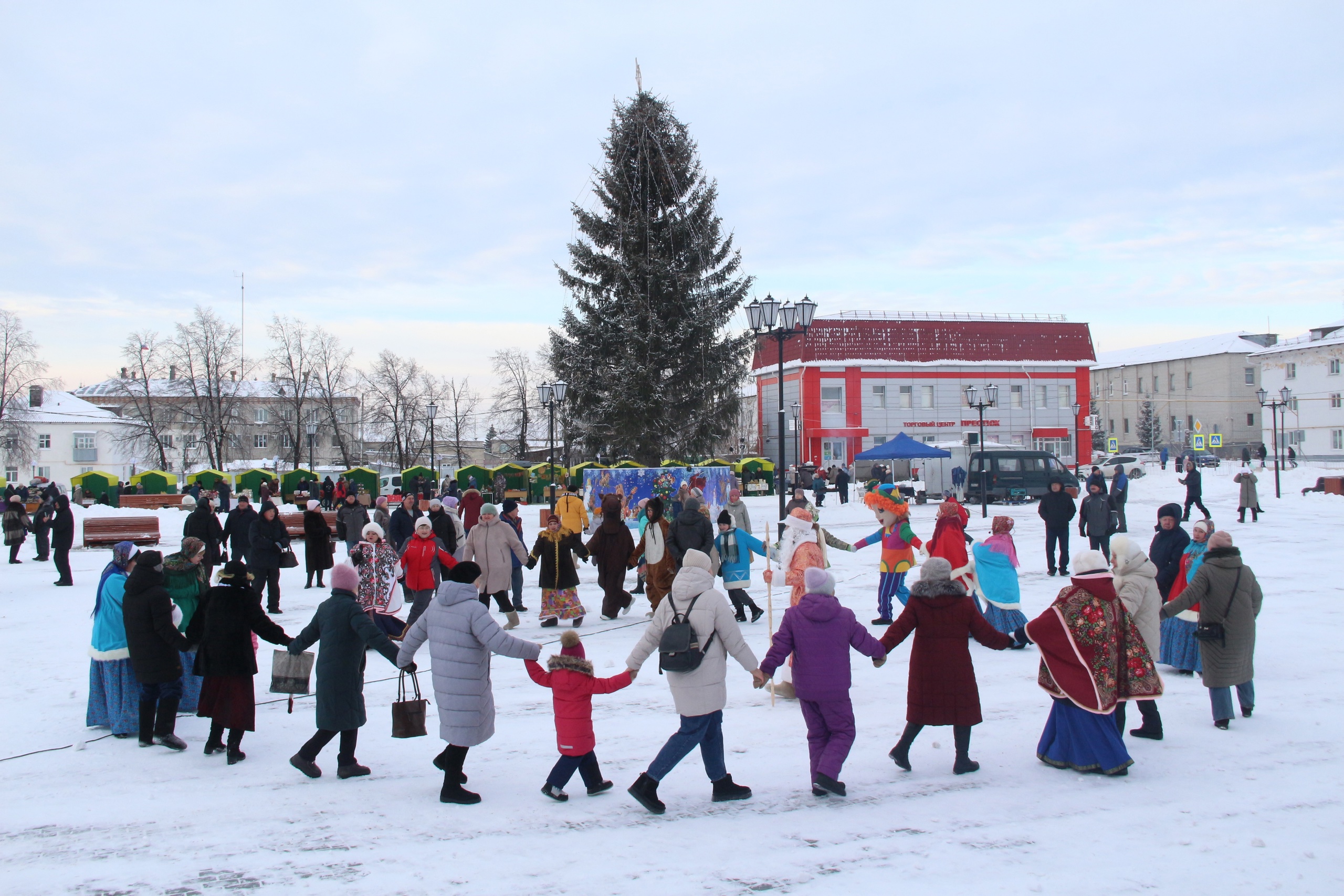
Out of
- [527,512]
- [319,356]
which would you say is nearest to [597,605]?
[527,512]

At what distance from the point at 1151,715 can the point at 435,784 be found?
4.79 m

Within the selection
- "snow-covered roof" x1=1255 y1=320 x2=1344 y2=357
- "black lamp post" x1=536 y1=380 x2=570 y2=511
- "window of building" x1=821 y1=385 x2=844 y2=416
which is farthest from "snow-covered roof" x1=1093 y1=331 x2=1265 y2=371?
"black lamp post" x1=536 y1=380 x2=570 y2=511

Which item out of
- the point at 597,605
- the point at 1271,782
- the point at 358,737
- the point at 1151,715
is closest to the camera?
the point at 1271,782

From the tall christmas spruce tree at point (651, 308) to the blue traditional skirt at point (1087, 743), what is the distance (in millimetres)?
23089

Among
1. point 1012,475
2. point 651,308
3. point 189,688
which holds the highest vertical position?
point 651,308

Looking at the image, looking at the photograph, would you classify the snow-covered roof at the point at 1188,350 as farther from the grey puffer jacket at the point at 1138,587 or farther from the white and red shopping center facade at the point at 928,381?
the grey puffer jacket at the point at 1138,587

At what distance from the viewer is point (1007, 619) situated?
9.16 meters

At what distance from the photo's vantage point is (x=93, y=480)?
34000mm

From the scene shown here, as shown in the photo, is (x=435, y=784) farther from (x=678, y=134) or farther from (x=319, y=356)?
(x=319, y=356)

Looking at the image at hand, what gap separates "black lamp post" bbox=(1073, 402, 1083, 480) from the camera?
48.4 metres

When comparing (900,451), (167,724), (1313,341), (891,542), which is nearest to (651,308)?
(900,451)

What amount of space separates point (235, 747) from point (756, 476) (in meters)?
31.1

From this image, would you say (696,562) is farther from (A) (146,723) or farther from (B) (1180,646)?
(B) (1180,646)

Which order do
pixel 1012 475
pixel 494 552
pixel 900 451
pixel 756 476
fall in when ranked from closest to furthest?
pixel 494 552
pixel 900 451
pixel 1012 475
pixel 756 476
